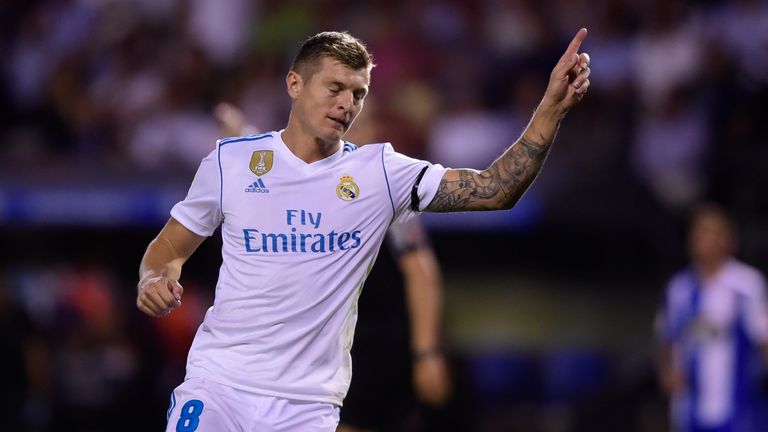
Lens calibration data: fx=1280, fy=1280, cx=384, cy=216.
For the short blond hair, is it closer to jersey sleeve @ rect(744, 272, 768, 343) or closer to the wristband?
the wristband

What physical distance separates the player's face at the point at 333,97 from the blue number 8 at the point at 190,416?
3.70ft

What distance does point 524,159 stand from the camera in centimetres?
472

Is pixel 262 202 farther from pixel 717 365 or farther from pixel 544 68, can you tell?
pixel 544 68

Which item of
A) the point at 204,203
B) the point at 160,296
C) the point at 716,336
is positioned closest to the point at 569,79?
the point at 204,203

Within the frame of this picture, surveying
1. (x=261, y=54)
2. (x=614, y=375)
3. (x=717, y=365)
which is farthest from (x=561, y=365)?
(x=261, y=54)

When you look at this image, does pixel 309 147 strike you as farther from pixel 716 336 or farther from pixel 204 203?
pixel 716 336

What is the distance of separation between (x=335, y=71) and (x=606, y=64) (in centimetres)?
670

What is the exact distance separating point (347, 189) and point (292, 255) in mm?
334

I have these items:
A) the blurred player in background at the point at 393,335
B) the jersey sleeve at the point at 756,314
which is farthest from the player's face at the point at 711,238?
the blurred player in background at the point at 393,335

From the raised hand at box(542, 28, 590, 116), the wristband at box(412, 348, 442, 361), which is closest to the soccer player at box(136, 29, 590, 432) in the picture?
the raised hand at box(542, 28, 590, 116)

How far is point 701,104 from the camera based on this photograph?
10.5 m

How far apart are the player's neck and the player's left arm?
0.47 m

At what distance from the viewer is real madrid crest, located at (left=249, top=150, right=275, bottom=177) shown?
4977 mm

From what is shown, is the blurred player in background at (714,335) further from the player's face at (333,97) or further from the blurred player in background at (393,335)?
the player's face at (333,97)
